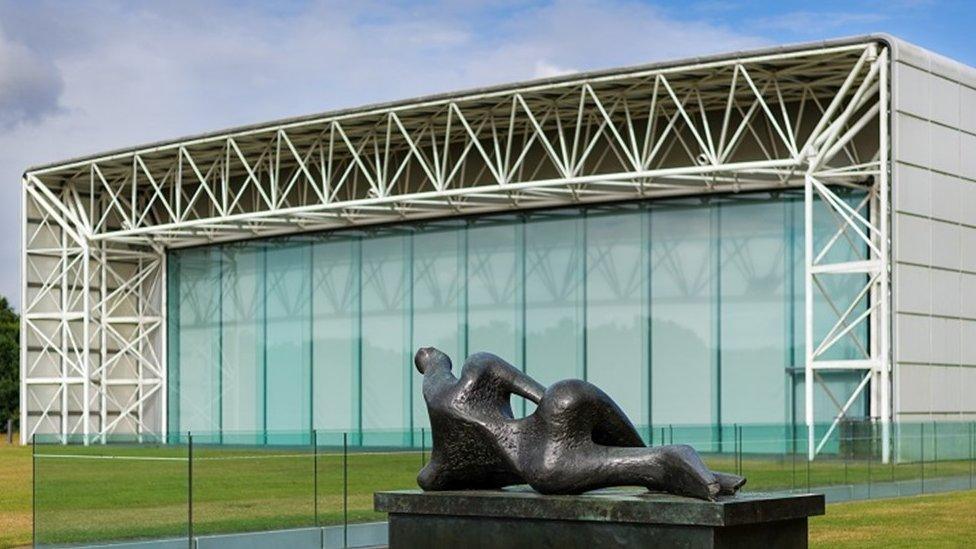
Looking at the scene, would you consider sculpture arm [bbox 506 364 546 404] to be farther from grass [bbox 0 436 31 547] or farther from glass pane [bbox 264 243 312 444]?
glass pane [bbox 264 243 312 444]

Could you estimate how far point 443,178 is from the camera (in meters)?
49.2

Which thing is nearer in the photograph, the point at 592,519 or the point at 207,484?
the point at 592,519

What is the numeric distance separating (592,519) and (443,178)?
37627mm

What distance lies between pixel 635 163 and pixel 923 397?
31.9ft

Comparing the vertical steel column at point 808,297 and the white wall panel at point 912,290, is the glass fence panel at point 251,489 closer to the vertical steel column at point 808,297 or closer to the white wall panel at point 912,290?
the vertical steel column at point 808,297

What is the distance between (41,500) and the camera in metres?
19.4

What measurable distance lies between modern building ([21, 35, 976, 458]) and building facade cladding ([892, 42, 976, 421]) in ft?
0.31

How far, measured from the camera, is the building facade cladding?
39.9 meters

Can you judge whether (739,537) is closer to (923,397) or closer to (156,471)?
(156,471)

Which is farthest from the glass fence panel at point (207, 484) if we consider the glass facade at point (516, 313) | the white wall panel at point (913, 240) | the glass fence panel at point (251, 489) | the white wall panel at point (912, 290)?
the glass facade at point (516, 313)

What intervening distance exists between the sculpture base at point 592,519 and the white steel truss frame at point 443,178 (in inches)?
475

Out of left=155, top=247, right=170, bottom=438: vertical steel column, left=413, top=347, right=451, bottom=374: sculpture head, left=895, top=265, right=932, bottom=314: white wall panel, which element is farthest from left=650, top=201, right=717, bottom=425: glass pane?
left=413, top=347, right=451, bottom=374: sculpture head

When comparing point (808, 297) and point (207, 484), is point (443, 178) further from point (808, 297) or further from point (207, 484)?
point (207, 484)

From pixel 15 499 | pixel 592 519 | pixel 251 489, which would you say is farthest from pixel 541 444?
pixel 15 499
